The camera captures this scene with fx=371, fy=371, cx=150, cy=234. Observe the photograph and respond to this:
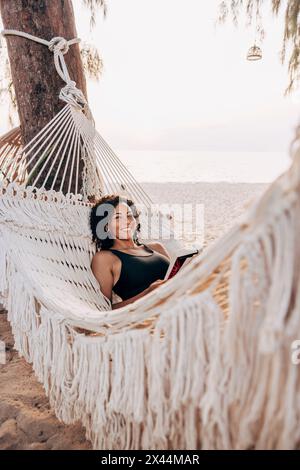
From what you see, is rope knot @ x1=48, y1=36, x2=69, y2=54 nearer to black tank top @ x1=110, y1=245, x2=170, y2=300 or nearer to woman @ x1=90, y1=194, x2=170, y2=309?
woman @ x1=90, y1=194, x2=170, y2=309

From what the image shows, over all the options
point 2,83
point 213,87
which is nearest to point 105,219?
point 2,83

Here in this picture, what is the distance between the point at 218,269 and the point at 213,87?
12052mm

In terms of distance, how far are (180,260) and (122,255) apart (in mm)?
226

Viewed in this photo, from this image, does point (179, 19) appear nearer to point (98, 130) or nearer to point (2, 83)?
point (2, 83)

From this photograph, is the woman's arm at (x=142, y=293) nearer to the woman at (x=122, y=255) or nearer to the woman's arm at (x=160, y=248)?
the woman at (x=122, y=255)

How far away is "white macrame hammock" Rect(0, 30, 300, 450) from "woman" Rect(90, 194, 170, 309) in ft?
0.64

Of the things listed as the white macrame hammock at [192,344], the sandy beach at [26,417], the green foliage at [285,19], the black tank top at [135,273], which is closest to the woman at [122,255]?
the black tank top at [135,273]

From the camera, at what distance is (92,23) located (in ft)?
8.37

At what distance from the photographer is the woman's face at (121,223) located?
150 centimetres

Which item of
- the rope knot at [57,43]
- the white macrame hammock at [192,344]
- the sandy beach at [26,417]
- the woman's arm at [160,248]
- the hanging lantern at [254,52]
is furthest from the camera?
the hanging lantern at [254,52]

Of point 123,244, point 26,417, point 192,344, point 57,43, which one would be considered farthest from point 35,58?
point 192,344

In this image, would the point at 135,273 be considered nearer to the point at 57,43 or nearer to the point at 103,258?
the point at 103,258

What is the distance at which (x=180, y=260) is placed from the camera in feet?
4.62

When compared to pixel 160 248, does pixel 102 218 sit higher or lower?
higher
